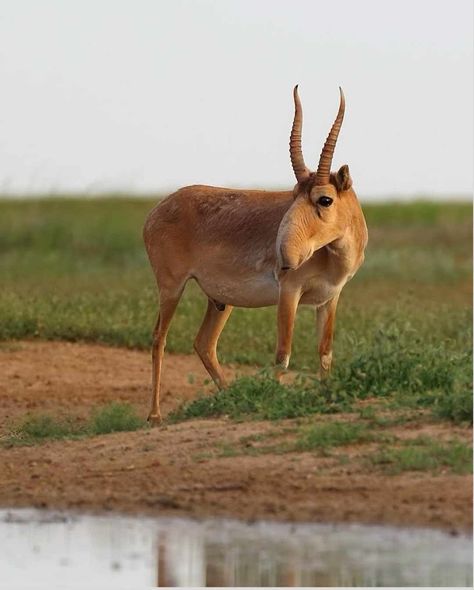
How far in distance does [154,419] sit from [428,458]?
312 centimetres

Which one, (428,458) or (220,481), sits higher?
(428,458)

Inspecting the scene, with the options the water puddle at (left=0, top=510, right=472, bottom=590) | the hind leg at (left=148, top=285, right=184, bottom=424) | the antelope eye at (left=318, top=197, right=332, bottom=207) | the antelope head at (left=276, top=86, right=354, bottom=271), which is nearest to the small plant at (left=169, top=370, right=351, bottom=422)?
the antelope head at (left=276, top=86, right=354, bottom=271)

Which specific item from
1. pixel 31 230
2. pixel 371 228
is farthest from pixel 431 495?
pixel 371 228

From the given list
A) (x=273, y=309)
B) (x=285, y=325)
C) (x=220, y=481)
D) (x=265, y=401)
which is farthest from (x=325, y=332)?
(x=273, y=309)

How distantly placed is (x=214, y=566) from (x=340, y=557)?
1.81 ft

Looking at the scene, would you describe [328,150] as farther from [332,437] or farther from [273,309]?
[273,309]

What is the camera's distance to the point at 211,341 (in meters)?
12.1

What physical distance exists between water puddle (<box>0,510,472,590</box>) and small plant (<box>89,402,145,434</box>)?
96.8 inches

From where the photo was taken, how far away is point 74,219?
26500 millimetres

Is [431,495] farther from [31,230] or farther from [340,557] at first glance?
[31,230]

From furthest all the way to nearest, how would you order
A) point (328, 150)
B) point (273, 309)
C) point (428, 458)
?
point (273, 309) < point (328, 150) < point (428, 458)

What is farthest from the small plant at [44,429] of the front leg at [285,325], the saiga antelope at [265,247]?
the front leg at [285,325]

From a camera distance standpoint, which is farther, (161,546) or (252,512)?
(252,512)

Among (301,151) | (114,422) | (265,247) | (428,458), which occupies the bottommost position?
(114,422)
